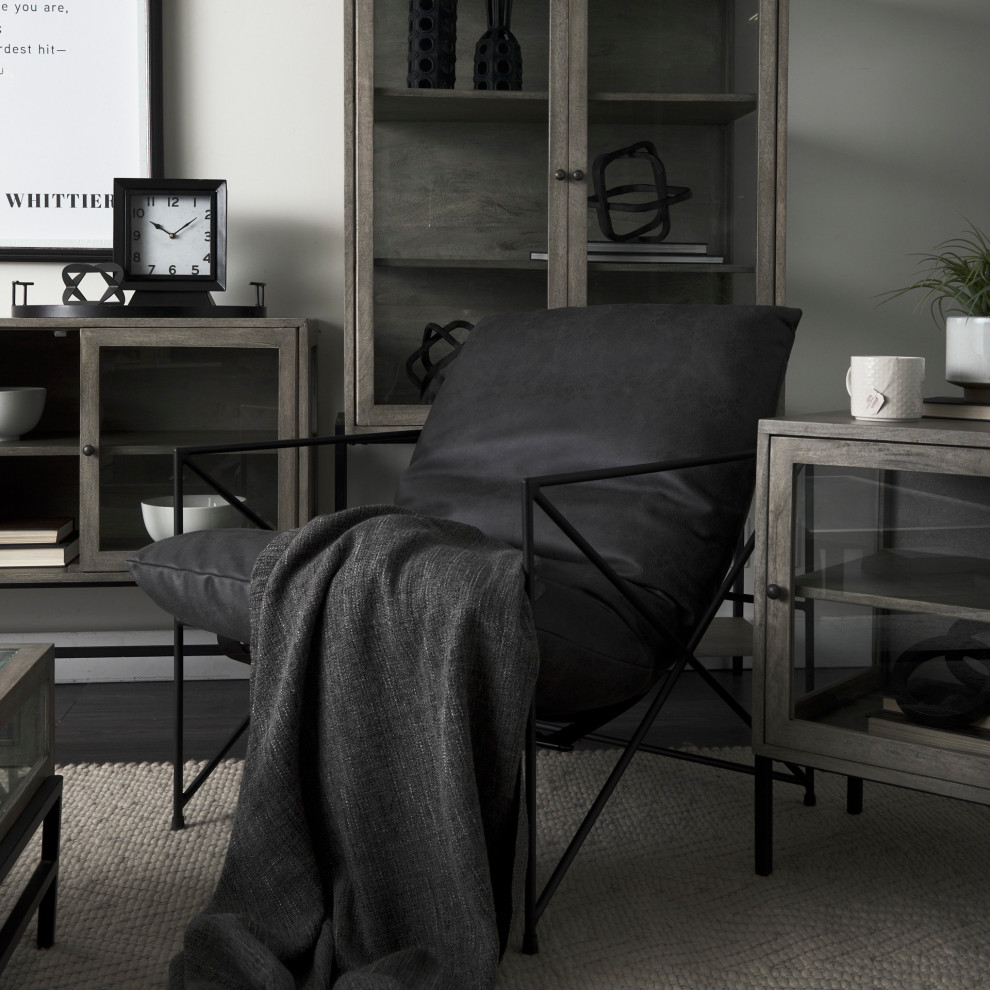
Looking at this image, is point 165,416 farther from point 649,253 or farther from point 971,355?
point 971,355

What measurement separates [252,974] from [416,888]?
21 cm

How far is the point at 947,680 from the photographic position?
4.96 feet

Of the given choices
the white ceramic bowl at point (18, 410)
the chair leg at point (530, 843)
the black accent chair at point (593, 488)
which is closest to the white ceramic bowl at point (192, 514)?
the white ceramic bowl at point (18, 410)

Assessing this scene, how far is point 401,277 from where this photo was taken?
2357 millimetres

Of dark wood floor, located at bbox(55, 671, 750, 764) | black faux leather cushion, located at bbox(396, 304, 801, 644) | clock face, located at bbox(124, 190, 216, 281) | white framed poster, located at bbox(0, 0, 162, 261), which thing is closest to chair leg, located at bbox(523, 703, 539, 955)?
black faux leather cushion, located at bbox(396, 304, 801, 644)

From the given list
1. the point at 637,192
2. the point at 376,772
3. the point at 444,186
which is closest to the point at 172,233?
the point at 444,186

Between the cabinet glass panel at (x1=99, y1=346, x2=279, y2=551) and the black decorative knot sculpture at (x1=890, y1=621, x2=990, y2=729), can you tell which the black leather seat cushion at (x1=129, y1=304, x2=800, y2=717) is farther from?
the cabinet glass panel at (x1=99, y1=346, x2=279, y2=551)

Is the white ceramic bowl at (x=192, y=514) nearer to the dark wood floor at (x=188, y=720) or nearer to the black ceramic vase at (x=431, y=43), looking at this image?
the dark wood floor at (x=188, y=720)

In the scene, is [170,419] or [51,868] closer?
[51,868]

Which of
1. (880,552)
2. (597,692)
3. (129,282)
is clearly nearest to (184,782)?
(597,692)

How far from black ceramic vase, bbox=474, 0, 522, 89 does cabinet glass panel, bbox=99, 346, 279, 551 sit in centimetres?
76

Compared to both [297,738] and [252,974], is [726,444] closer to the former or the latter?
[297,738]

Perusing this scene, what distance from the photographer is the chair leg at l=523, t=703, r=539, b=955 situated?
4.37ft

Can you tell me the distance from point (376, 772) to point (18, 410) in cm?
150
